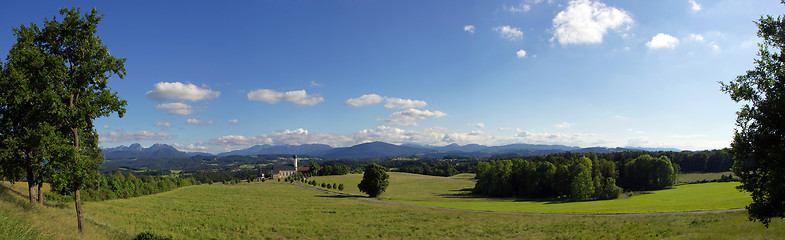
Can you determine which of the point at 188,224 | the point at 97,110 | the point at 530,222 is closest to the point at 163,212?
the point at 188,224

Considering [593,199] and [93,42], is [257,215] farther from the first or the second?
[593,199]

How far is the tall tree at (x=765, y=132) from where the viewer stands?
1268 centimetres

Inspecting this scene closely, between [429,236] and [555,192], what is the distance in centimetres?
5844

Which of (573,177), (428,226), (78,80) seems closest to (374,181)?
(428,226)

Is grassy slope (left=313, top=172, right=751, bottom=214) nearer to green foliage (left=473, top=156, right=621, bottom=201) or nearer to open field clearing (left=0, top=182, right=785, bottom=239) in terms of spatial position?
green foliage (left=473, top=156, right=621, bottom=201)

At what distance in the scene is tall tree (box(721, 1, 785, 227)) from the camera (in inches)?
499

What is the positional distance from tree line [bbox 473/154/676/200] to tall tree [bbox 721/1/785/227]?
5792 cm

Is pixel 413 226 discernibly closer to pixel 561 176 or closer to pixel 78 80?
pixel 78 80

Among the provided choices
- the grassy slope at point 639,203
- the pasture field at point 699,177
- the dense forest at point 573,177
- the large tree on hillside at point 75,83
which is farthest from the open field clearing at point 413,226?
the pasture field at point 699,177

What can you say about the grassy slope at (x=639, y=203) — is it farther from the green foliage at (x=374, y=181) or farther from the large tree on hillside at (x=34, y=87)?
the large tree on hillside at (x=34, y=87)

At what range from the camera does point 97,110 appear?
639 inches

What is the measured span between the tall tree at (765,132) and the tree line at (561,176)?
57920mm

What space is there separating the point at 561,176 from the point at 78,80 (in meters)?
80.7

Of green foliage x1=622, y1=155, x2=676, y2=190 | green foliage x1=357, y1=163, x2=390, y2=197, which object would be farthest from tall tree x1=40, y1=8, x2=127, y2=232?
green foliage x1=622, y1=155, x2=676, y2=190
